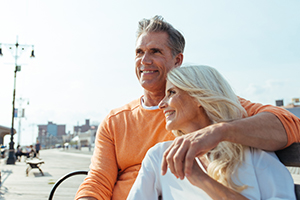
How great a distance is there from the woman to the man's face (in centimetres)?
69

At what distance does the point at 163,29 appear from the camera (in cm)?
243

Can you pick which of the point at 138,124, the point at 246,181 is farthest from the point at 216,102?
the point at 138,124

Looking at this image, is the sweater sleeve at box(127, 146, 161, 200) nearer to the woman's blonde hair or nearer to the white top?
the white top

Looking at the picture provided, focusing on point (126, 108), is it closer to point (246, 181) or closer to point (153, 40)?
point (153, 40)

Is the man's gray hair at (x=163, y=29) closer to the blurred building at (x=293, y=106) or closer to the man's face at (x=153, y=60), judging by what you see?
the man's face at (x=153, y=60)

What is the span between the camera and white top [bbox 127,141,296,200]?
4.30 ft

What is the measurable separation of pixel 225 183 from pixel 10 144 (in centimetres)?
2002

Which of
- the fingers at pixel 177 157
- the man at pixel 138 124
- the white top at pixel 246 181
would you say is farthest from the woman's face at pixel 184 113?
the fingers at pixel 177 157

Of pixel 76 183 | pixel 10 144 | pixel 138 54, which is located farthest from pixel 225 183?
pixel 10 144

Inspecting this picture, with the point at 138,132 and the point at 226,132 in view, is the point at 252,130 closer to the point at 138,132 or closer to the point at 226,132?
the point at 226,132

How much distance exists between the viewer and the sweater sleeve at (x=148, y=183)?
1599mm

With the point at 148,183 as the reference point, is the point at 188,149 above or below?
above

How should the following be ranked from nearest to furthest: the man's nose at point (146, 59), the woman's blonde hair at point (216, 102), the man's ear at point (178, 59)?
the woman's blonde hair at point (216, 102)
the man's nose at point (146, 59)
the man's ear at point (178, 59)

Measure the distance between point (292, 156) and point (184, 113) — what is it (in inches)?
22.3
